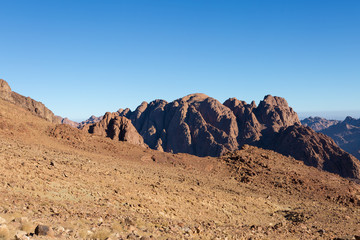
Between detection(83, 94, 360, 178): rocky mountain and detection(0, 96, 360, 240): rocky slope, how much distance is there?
2763 inches

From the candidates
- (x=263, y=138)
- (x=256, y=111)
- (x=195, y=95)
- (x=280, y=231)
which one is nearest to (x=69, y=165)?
(x=280, y=231)

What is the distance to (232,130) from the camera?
142 metres

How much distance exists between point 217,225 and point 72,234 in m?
11.6

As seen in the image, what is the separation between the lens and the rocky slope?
13.2 meters

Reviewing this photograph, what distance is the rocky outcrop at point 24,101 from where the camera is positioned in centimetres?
5512

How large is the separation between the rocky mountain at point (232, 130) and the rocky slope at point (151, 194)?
70.2 meters

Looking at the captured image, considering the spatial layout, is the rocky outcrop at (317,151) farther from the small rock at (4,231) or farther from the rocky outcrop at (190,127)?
the small rock at (4,231)

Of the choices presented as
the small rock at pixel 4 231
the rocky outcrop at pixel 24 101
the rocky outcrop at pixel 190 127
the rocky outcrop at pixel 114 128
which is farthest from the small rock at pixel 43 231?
the rocky outcrop at pixel 190 127

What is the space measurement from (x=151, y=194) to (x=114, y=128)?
51.7 m

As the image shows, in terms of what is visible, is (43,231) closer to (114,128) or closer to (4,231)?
(4,231)

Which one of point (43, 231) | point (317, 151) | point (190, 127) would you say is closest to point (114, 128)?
point (43, 231)

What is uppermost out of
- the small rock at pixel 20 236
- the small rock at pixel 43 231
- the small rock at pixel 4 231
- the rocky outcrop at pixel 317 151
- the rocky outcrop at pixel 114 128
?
the rocky outcrop at pixel 114 128

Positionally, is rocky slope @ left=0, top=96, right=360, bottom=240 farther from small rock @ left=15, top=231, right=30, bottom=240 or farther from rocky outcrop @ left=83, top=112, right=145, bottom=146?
rocky outcrop @ left=83, top=112, right=145, bottom=146

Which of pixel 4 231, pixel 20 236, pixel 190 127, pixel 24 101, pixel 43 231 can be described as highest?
pixel 24 101
